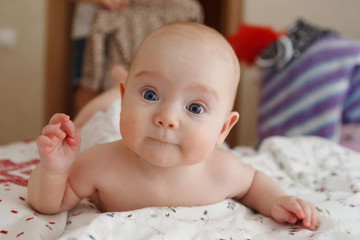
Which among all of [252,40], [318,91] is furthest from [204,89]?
[252,40]

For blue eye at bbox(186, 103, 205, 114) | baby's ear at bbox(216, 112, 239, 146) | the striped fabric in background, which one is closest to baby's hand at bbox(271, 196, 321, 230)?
baby's ear at bbox(216, 112, 239, 146)

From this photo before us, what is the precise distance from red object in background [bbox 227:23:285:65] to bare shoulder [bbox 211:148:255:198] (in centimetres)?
152

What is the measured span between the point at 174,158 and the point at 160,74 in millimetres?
144

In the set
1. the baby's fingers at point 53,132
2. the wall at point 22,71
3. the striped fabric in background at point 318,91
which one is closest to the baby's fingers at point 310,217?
the baby's fingers at point 53,132

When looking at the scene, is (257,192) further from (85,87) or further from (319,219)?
(85,87)

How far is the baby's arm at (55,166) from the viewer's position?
71cm

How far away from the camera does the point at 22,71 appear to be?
125 inches

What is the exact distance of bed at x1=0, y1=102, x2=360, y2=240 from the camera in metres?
0.70

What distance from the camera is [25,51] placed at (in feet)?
10.3

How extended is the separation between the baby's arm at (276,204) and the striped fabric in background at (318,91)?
112cm

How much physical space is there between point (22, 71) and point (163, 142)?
273 cm

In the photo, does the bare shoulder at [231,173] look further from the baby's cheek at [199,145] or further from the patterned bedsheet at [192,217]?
the baby's cheek at [199,145]

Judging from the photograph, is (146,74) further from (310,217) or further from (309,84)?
(309,84)

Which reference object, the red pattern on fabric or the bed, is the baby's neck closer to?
the bed
